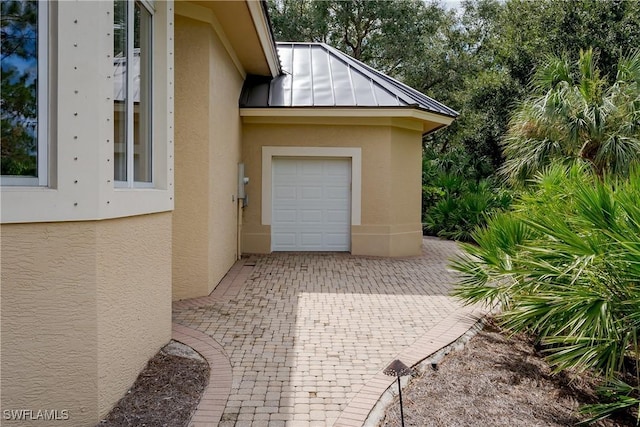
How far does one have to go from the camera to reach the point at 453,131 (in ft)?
83.8

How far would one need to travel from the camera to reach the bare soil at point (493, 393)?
14.5ft

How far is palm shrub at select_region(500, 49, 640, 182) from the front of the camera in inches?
452

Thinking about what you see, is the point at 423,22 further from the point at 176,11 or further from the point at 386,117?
the point at 176,11

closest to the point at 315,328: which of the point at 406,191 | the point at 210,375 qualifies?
the point at 210,375

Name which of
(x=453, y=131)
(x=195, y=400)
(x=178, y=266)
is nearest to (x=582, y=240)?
(x=195, y=400)

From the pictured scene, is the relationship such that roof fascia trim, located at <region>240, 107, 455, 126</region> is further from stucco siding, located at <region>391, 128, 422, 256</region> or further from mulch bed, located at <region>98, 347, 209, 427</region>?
mulch bed, located at <region>98, 347, 209, 427</region>

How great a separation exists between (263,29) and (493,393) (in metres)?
7.09

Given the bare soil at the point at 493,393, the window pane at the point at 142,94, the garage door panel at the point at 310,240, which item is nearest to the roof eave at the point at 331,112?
the garage door panel at the point at 310,240

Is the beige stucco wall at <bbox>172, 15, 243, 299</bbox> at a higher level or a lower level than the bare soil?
higher

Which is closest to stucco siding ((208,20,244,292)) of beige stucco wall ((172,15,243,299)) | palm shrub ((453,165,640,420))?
A: beige stucco wall ((172,15,243,299))

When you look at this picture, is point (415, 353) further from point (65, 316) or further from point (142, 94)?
point (142, 94)

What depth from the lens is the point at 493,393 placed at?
4.93 meters

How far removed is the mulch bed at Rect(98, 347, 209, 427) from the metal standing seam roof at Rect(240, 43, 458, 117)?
25.3ft

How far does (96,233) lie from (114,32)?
6.13 ft
